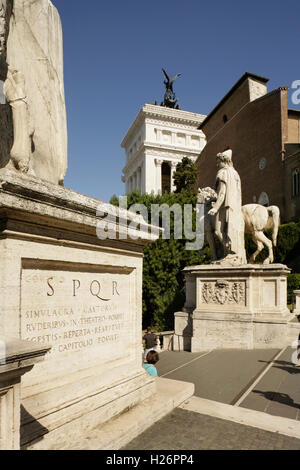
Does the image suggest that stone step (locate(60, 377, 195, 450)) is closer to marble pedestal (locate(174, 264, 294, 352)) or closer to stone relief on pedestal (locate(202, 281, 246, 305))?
marble pedestal (locate(174, 264, 294, 352))

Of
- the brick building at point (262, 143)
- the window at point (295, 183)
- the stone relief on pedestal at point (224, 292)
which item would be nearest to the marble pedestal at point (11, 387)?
the stone relief on pedestal at point (224, 292)

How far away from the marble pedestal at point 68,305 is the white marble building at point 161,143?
54065 mm

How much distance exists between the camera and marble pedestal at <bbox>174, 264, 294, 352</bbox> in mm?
8492

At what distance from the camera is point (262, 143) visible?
117 ft

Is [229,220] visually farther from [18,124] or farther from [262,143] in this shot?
[262,143]

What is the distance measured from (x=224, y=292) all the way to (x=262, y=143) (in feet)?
101

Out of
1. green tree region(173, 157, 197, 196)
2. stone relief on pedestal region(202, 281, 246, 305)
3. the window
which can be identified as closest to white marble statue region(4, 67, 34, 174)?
stone relief on pedestal region(202, 281, 246, 305)

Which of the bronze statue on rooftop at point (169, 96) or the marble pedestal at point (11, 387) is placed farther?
the bronze statue on rooftop at point (169, 96)

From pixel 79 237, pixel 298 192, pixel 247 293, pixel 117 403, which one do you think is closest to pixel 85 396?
pixel 117 403

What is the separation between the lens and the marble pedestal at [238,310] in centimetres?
849

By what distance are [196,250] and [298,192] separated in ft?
54.1

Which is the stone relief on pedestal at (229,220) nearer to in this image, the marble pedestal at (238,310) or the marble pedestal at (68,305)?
the marble pedestal at (238,310)

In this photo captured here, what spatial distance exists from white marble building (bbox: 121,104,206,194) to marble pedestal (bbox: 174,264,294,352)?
4862 cm

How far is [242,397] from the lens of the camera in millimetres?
4879
